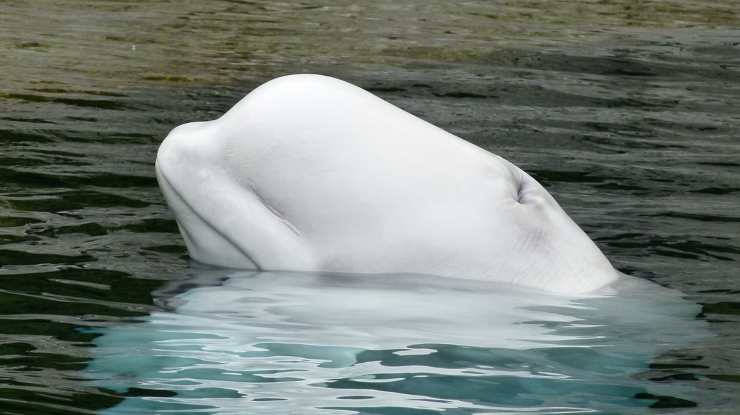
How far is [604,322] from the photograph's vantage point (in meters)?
3.97

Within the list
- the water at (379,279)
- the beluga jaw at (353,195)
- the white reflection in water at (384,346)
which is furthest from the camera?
the beluga jaw at (353,195)

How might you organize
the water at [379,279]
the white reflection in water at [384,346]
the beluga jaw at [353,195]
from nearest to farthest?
the white reflection in water at [384,346] < the water at [379,279] < the beluga jaw at [353,195]

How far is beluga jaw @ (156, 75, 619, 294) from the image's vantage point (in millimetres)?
3961

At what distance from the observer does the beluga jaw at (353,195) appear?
396cm

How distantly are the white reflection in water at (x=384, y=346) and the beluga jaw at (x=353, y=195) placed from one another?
67 mm

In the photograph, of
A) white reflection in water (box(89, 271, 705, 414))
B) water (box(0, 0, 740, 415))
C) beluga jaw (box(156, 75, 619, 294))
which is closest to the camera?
white reflection in water (box(89, 271, 705, 414))

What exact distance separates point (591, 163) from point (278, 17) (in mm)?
5836

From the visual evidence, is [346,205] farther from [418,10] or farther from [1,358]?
[418,10]

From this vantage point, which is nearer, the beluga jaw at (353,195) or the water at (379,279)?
the water at (379,279)

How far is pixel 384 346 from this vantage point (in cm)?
364

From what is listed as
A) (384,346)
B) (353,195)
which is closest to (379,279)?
(353,195)

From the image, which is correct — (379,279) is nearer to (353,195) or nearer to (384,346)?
(353,195)

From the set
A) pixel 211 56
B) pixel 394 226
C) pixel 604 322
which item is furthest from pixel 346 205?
pixel 211 56

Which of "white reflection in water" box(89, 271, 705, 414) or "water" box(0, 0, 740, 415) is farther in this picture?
"water" box(0, 0, 740, 415)
